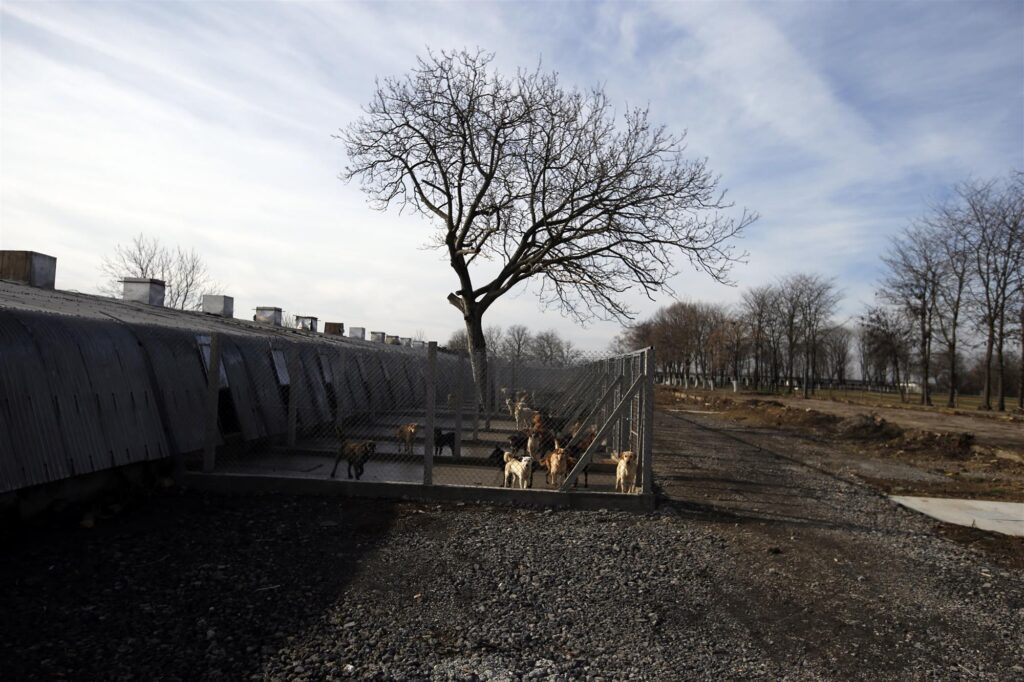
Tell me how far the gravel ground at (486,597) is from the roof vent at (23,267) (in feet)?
20.6

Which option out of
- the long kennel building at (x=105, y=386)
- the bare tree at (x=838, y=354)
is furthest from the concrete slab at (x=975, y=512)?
the bare tree at (x=838, y=354)

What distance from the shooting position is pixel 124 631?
432 cm

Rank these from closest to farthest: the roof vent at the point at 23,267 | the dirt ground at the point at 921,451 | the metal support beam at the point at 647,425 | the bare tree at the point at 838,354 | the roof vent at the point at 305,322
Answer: the metal support beam at the point at 647,425
the dirt ground at the point at 921,451
the roof vent at the point at 23,267
the roof vent at the point at 305,322
the bare tree at the point at 838,354

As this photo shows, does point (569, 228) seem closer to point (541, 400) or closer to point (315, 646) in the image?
point (541, 400)

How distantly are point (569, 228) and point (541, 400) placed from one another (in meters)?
4.63

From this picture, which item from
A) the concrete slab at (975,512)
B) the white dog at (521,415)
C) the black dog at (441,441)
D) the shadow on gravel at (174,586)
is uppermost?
the white dog at (521,415)

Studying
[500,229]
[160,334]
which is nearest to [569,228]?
[500,229]

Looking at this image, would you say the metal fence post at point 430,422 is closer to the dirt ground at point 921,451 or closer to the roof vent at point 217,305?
the dirt ground at point 921,451

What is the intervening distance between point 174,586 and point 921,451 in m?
16.5

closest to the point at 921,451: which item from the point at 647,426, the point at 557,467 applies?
the point at 647,426

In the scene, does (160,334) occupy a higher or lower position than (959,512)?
higher

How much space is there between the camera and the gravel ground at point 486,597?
13.5 ft

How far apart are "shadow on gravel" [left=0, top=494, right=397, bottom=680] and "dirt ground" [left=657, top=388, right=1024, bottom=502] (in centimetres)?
890

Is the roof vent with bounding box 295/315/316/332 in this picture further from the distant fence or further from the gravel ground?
the gravel ground
